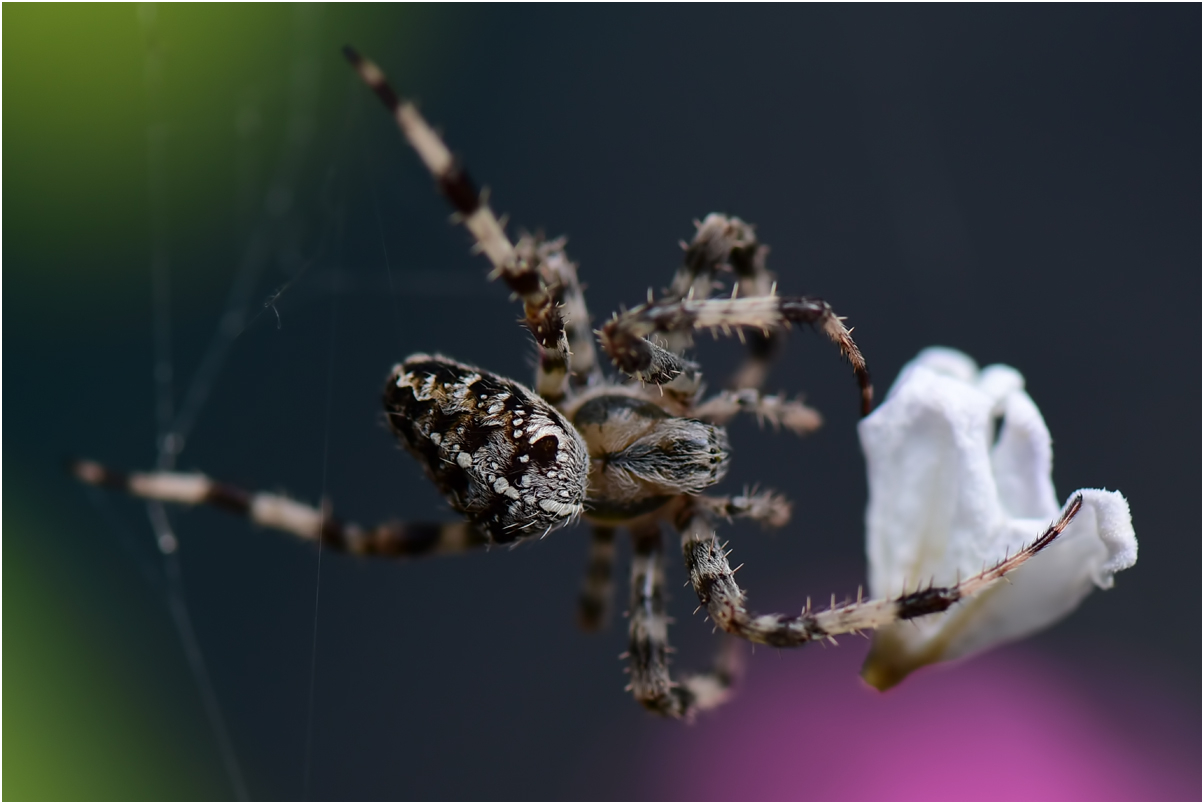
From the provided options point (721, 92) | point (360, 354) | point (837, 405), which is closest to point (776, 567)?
point (837, 405)

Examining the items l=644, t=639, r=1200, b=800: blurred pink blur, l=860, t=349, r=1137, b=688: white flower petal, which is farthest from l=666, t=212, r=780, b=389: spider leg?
l=644, t=639, r=1200, b=800: blurred pink blur

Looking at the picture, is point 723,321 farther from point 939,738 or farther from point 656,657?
point 939,738

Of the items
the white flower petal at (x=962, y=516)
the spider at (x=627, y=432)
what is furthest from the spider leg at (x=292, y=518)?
the white flower petal at (x=962, y=516)

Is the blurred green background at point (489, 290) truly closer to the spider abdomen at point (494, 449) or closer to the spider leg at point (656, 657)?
the spider leg at point (656, 657)

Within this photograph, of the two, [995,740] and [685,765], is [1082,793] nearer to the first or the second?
[995,740]

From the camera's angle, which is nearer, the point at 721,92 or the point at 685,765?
the point at 685,765

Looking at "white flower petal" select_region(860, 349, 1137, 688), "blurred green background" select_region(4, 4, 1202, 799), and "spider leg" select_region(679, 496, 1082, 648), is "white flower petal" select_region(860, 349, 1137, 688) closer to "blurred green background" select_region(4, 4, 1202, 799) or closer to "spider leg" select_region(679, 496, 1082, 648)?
"spider leg" select_region(679, 496, 1082, 648)
